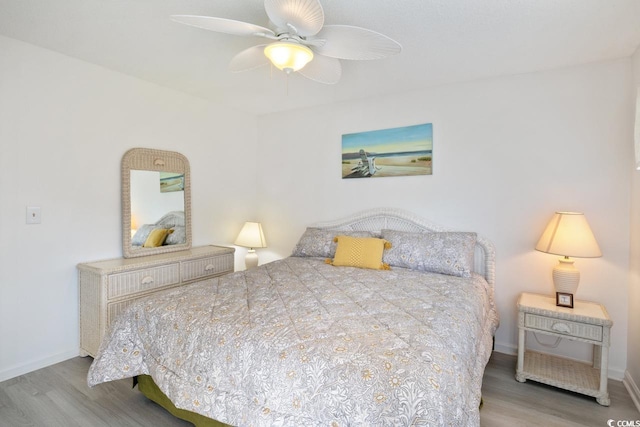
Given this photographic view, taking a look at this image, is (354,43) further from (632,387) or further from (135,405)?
(632,387)

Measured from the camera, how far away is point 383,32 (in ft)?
6.74

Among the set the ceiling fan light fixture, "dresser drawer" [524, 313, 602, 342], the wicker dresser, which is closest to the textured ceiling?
the ceiling fan light fixture

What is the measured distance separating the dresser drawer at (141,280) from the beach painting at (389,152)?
1.98 m

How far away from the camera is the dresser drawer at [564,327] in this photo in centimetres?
208

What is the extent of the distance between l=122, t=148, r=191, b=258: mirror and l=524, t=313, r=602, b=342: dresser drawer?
312cm

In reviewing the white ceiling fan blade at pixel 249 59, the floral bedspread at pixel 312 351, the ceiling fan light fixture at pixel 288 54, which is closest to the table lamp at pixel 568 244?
the floral bedspread at pixel 312 351

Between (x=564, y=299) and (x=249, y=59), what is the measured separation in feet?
8.71

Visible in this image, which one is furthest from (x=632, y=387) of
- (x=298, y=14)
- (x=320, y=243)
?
(x=298, y=14)

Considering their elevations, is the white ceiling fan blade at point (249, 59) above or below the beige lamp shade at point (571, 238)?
above

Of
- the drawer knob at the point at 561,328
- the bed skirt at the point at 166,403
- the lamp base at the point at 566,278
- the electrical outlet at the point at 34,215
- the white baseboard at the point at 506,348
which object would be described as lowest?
the white baseboard at the point at 506,348

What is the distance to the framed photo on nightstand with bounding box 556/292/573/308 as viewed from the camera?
2261 mm

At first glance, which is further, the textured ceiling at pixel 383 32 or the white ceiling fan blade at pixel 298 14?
the textured ceiling at pixel 383 32

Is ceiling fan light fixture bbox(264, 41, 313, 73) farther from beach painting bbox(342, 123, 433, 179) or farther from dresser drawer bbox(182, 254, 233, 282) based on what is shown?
dresser drawer bbox(182, 254, 233, 282)

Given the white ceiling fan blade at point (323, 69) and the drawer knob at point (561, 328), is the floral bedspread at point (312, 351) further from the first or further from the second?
the white ceiling fan blade at point (323, 69)
